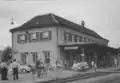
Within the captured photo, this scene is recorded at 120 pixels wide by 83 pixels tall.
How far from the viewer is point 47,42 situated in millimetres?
31109

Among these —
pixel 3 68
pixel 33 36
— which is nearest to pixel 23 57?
pixel 33 36

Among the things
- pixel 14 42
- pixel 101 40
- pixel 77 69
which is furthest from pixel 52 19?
pixel 101 40

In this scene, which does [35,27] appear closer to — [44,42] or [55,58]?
[44,42]

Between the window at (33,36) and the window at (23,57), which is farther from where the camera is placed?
the window at (23,57)

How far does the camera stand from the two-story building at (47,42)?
30.2m

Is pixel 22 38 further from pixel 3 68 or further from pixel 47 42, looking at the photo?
pixel 3 68

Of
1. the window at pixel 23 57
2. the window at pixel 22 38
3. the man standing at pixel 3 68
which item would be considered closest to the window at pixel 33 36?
the window at pixel 22 38

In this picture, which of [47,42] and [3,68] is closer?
[3,68]

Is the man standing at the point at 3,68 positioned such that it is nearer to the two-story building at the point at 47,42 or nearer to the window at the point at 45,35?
the two-story building at the point at 47,42

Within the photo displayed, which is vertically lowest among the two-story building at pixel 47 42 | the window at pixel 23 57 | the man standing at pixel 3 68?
the man standing at pixel 3 68

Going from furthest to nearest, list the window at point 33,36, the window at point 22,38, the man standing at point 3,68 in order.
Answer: the window at point 22,38 → the window at point 33,36 → the man standing at point 3,68

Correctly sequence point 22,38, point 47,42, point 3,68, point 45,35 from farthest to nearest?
point 22,38, point 45,35, point 47,42, point 3,68

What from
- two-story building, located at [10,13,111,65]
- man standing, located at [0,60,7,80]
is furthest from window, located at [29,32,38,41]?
man standing, located at [0,60,7,80]

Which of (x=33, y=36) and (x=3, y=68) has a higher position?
(x=33, y=36)
